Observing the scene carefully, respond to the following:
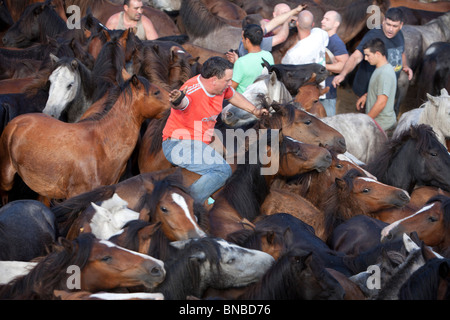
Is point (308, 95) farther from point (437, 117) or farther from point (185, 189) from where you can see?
point (185, 189)

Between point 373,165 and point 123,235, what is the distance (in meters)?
3.61

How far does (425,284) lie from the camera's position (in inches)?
179

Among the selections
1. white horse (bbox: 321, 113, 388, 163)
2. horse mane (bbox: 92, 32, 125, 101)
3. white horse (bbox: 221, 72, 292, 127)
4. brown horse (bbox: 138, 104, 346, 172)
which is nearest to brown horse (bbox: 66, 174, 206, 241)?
brown horse (bbox: 138, 104, 346, 172)

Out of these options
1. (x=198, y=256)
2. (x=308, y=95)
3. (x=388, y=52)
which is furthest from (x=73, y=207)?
(x=388, y=52)

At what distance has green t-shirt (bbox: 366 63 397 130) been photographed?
8891mm

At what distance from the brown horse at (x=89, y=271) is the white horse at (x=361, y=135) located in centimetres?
430

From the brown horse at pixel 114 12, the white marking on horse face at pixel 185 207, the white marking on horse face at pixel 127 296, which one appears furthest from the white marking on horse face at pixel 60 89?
the white marking on horse face at pixel 127 296

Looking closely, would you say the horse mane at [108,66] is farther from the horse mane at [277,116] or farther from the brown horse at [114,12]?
the brown horse at [114,12]

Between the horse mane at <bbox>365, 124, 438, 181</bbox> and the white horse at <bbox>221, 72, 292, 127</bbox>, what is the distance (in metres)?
1.24

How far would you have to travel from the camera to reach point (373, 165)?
7930 millimetres

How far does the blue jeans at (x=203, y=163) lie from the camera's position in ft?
20.9

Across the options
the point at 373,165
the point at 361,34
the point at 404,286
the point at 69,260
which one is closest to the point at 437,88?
the point at 361,34

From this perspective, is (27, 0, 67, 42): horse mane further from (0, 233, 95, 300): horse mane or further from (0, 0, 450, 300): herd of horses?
(0, 233, 95, 300): horse mane
